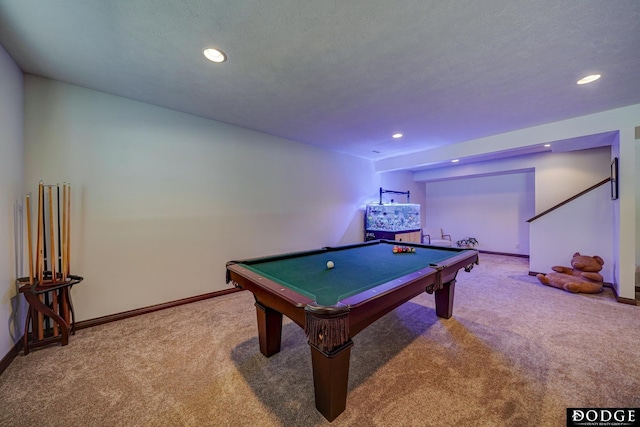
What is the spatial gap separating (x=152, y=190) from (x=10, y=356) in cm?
171

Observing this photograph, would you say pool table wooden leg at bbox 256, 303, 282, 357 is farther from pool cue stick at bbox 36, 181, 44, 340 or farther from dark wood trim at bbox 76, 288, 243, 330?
pool cue stick at bbox 36, 181, 44, 340

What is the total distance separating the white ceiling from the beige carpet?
2340 millimetres

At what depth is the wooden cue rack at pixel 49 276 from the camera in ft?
6.33

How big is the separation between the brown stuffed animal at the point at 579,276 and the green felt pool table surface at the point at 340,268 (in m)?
2.00

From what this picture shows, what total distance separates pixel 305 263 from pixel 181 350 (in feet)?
4.11

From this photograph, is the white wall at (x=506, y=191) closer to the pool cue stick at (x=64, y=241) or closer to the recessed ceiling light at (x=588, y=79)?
the recessed ceiling light at (x=588, y=79)

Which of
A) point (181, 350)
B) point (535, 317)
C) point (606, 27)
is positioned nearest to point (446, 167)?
point (535, 317)

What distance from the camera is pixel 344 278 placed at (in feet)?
5.73

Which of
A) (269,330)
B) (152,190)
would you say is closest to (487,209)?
(269,330)

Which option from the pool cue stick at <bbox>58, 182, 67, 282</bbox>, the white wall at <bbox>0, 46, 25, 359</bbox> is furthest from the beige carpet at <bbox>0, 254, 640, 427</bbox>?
the pool cue stick at <bbox>58, 182, 67, 282</bbox>

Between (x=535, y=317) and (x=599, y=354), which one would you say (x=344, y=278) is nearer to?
(x=599, y=354)

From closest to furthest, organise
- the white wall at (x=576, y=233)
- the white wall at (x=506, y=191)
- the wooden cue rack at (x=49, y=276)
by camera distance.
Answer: the wooden cue rack at (x=49, y=276) < the white wall at (x=576, y=233) < the white wall at (x=506, y=191)

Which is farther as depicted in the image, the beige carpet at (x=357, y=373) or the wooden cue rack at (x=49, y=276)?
the wooden cue rack at (x=49, y=276)

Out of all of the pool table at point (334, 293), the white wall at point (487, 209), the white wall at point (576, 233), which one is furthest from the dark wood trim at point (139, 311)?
the white wall at point (487, 209)
